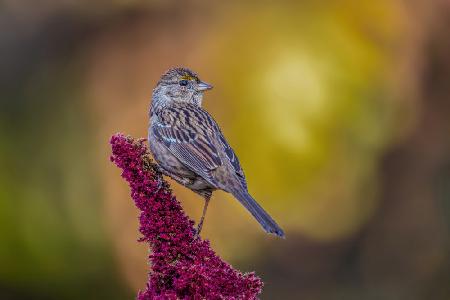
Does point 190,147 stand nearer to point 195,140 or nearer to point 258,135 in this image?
point 195,140

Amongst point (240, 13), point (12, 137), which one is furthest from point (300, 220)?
point (12, 137)

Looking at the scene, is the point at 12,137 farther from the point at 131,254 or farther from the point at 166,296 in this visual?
the point at 166,296

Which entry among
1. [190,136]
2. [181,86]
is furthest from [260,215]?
[181,86]

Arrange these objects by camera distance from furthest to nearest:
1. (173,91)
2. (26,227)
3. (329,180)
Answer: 1. (329,180)
2. (26,227)
3. (173,91)

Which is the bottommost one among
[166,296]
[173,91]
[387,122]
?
[166,296]

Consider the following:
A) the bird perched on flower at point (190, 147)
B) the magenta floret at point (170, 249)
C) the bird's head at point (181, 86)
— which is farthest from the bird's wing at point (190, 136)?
the magenta floret at point (170, 249)

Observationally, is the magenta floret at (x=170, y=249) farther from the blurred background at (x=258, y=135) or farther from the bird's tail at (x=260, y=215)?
the blurred background at (x=258, y=135)
